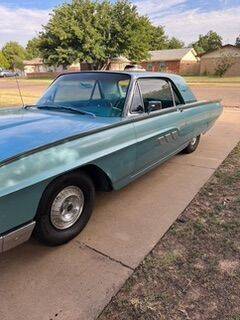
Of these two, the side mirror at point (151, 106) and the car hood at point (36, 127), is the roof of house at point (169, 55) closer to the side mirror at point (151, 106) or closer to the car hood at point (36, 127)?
the side mirror at point (151, 106)

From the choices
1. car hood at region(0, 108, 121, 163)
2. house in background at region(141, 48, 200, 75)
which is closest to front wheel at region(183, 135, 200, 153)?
car hood at region(0, 108, 121, 163)

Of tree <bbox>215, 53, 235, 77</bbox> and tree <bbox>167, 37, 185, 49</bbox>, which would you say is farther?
tree <bbox>167, 37, 185, 49</bbox>

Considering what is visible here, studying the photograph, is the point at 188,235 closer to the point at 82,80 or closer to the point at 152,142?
the point at 152,142

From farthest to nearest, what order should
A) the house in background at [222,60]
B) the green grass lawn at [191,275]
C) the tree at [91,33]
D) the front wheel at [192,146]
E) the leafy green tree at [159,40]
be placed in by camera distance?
the leafy green tree at [159,40] < the house in background at [222,60] < the tree at [91,33] < the front wheel at [192,146] < the green grass lawn at [191,275]

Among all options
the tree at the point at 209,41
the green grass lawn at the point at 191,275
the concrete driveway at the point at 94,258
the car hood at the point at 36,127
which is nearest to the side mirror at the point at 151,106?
the car hood at the point at 36,127

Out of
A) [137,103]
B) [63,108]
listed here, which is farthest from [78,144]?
[137,103]

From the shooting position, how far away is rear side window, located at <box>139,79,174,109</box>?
391 centimetres

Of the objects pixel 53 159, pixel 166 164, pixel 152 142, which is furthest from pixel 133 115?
pixel 166 164

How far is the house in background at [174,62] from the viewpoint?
4700 cm

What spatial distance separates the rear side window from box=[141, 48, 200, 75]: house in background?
43942 mm

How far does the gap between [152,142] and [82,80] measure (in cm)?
120

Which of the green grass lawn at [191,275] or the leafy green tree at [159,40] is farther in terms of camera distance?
the leafy green tree at [159,40]

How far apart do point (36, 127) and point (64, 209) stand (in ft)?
2.57

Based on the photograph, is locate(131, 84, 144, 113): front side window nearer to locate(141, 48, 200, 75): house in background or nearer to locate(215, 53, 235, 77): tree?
locate(215, 53, 235, 77): tree
